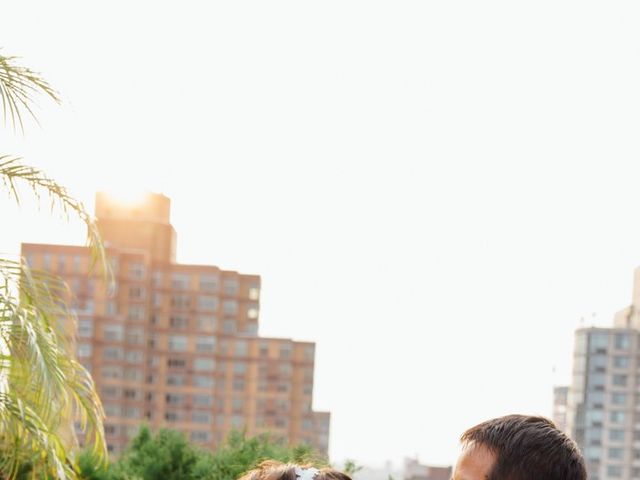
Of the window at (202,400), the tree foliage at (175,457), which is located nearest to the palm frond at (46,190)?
the tree foliage at (175,457)

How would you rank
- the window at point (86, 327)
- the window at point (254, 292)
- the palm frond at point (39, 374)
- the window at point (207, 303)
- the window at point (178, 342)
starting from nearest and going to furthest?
the palm frond at point (39, 374) < the window at point (86, 327) < the window at point (178, 342) < the window at point (207, 303) < the window at point (254, 292)

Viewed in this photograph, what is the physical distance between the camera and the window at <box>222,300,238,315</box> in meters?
45.4

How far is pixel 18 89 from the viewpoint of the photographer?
464 centimetres

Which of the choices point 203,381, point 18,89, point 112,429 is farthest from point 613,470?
point 18,89

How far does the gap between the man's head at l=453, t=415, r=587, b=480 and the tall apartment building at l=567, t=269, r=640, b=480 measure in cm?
4260

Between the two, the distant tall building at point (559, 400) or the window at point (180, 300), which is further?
the distant tall building at point (559, 400)

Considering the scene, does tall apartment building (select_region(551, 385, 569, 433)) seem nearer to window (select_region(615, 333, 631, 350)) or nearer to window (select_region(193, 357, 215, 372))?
window (select_region(615, 333, 631, 350))

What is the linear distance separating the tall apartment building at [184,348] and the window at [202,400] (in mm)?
39

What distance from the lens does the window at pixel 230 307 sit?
45.4 meters

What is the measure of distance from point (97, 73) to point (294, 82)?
1157cm

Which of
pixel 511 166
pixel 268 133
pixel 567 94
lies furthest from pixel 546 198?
pixel 268 133

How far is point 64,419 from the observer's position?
15.5ft

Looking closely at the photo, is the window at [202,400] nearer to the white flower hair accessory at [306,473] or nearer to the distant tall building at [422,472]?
the distant tall building at [422,472]

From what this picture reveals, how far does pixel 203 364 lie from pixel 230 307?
2.48 metres
